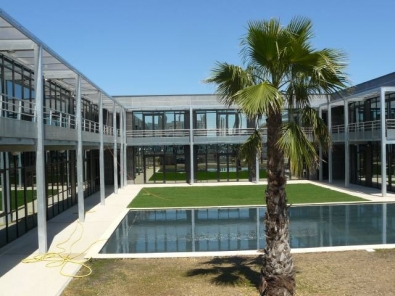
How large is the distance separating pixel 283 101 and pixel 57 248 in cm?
841

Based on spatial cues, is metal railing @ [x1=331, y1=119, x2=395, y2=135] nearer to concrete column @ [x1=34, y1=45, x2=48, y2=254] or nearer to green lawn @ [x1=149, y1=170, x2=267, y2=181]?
green lawn @ [x1=149, y1=170, x2=267, y2=181]

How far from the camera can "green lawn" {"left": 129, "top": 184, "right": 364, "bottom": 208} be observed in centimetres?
2041

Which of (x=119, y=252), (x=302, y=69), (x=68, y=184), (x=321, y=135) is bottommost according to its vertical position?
(x=119, y=252)

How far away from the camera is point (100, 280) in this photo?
911cm

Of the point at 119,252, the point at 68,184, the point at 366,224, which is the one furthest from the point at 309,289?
the point at 68,184

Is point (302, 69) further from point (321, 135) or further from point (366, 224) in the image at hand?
point (366, 224)

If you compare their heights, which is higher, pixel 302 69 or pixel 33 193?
pixel 302 69

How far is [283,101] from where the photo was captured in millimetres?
7547

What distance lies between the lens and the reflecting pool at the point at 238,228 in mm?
12438

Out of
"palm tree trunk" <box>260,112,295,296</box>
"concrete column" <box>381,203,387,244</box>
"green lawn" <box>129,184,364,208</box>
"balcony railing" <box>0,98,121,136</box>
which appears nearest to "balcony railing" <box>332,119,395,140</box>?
"green lawn" <box>129,184,364,208</box>

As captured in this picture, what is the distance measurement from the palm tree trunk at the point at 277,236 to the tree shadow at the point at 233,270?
858mm

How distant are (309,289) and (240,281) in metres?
1.45

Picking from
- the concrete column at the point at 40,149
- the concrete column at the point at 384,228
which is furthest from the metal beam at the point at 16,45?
the concrete column at the point at 384,228

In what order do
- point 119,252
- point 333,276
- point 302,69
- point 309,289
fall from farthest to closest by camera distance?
point 119,252 → point 333,276 → point 309,289 → point 302,69
